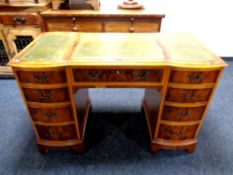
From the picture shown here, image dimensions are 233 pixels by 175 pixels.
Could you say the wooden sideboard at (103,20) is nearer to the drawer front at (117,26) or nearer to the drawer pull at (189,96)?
the drawer front at (117,26)

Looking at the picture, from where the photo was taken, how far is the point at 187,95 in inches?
42.4

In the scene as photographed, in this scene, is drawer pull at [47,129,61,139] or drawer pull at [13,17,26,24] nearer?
drawer pull at [47,129,61,139]

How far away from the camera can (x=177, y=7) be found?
2379 millimetres

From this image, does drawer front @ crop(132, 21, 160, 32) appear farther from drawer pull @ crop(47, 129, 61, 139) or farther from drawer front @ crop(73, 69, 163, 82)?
drawer pull @ crop(47, 129, 61, 139)

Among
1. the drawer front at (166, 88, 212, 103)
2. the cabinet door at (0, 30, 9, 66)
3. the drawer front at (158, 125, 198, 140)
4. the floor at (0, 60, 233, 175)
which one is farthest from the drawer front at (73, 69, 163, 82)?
the cabinet door at (0, 30, 9, 66)

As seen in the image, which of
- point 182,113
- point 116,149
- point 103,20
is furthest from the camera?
point 103,20

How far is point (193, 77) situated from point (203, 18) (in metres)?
1.89

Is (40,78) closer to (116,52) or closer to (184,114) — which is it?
(116,52)

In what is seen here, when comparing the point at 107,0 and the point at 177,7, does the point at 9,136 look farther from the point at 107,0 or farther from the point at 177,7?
the point at 177,7

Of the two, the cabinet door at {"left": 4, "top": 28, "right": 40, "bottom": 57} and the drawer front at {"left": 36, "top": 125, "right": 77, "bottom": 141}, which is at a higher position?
the cabinet door at {"left": 4, "top": 28, "right": 40, "bottom": 57}

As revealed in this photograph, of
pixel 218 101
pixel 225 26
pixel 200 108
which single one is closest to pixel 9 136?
pixel 200 108

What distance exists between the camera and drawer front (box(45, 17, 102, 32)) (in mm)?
1848

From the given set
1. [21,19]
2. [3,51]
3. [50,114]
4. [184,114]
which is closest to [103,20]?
[21,19]

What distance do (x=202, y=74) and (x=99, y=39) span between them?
719mm
